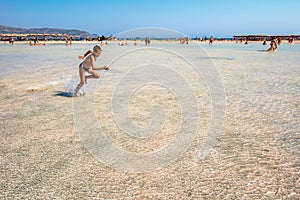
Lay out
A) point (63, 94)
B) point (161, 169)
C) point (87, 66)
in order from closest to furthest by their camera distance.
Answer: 1. point (161, 169)
2. point (87, 66)
3. point (63, 94)

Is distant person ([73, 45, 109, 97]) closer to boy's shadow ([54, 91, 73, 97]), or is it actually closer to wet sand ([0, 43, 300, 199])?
boy's shadow ([54, 91, 73, 97])

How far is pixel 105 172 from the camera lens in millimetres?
3264

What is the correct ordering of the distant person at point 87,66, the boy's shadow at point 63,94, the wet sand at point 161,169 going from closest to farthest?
the wet sand at point 161,169 → the distant person at point 87,66 → the boy's shadow at point 63,94

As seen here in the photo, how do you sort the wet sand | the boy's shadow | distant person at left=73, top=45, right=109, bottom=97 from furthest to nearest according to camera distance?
the boy's shadow < distant person at left=73, top=45, right=109, bottom=97 < the wet sand

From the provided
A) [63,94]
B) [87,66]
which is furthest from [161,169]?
[63,94]

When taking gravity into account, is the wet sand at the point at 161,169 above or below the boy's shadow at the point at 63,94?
below

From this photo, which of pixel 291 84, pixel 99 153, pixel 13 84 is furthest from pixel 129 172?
pixel 291 84

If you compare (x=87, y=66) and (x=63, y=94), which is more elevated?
(x=87, y=66)

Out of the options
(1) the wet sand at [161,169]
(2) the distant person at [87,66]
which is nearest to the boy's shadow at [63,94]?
(2) the distant person at [87,66]

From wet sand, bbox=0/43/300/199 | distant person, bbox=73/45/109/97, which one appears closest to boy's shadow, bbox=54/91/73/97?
distant person, bbox=73/45/109/97

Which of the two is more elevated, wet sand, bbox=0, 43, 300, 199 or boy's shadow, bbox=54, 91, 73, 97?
boy's shadow, bbox=54, 91, 73, 97

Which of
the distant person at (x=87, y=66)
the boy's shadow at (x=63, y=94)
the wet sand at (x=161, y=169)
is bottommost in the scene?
the wet sand at (x=161, y=169)

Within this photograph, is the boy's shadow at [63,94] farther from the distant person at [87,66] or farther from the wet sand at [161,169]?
the wet sand at [161,169]

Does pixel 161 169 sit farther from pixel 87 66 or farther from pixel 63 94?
pixel 63 94
